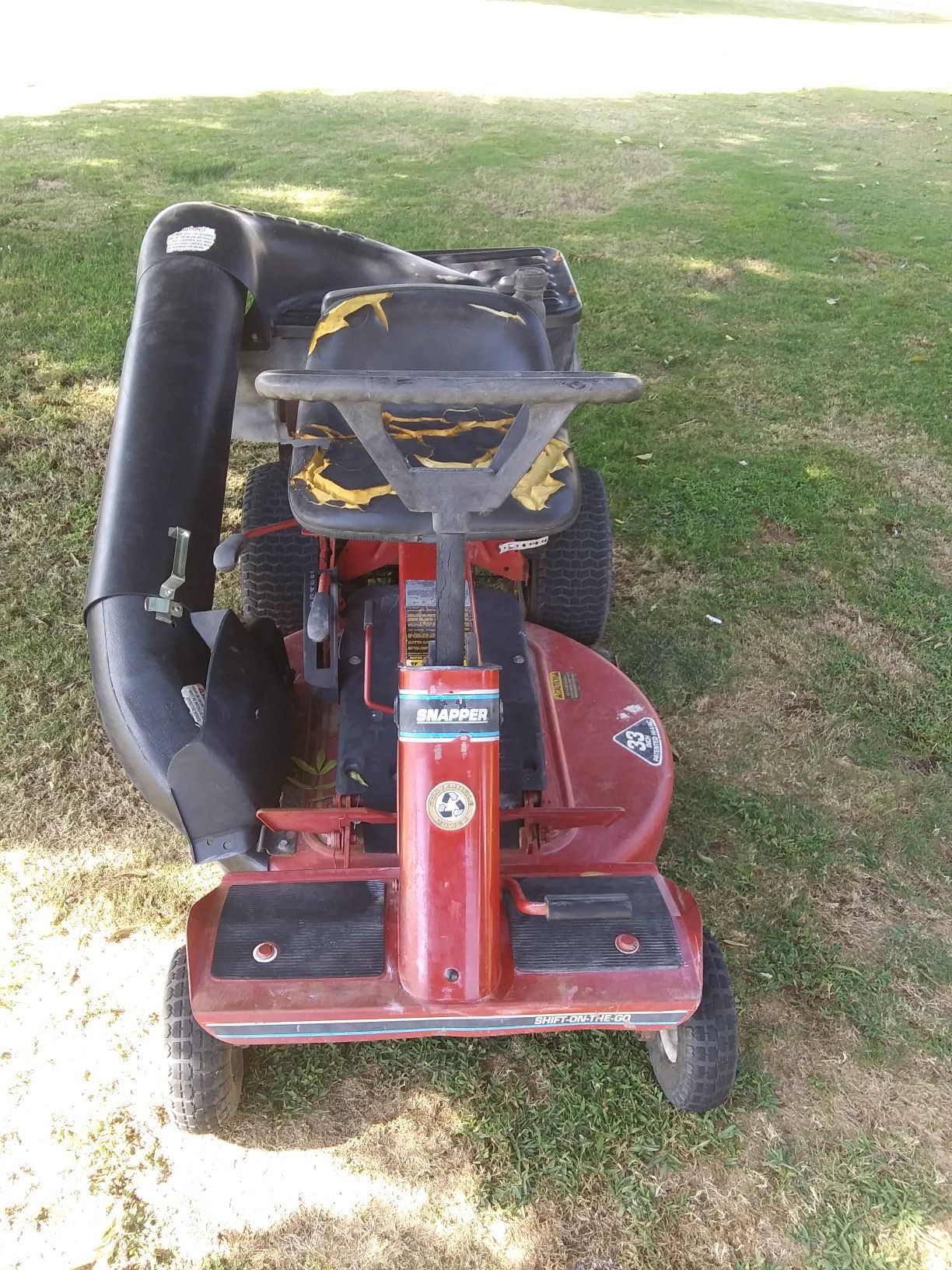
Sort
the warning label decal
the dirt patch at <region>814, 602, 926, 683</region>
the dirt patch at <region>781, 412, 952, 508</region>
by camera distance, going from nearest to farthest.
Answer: the warning label decal → the dirt patch at <region>814, 602, 926, 683</region> → the dirt patch at <region>781, 412, 952, 508</region>

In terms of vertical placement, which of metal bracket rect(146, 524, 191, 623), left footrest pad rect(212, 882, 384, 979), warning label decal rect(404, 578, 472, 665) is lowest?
left footrest pad rect(212, 882, 384, 979)

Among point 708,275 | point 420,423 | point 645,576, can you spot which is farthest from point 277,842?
point 708,275

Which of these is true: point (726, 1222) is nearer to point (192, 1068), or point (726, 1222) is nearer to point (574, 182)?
point (192, 1068)

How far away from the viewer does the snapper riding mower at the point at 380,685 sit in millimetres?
1565

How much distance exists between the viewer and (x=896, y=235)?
6.15 meters

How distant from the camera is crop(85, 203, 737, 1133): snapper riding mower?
1.57 m

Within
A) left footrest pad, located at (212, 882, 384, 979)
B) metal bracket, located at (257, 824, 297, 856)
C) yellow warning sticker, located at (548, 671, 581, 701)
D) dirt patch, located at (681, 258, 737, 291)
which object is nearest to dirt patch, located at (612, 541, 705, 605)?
yellow warning sticker, located at (548, 671, 581, 701)

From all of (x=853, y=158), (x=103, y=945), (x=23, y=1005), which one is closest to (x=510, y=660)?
(x=103, y=945)

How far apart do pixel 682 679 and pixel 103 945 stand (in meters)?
1.68

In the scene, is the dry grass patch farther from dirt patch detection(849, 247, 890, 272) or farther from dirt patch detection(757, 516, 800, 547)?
dirt patch detection(849, 247, 890, 272)

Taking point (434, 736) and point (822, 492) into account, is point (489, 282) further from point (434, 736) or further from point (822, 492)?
point (434, 736)

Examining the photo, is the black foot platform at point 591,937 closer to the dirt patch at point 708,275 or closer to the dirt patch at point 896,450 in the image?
the dirt patch at point 896,450

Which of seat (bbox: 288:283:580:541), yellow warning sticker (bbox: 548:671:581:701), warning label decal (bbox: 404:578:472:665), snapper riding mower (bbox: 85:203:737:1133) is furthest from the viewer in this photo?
yellow warning sticker (bbox: 548:671:581:701)

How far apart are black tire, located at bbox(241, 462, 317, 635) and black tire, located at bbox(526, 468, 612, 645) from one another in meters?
0.65
